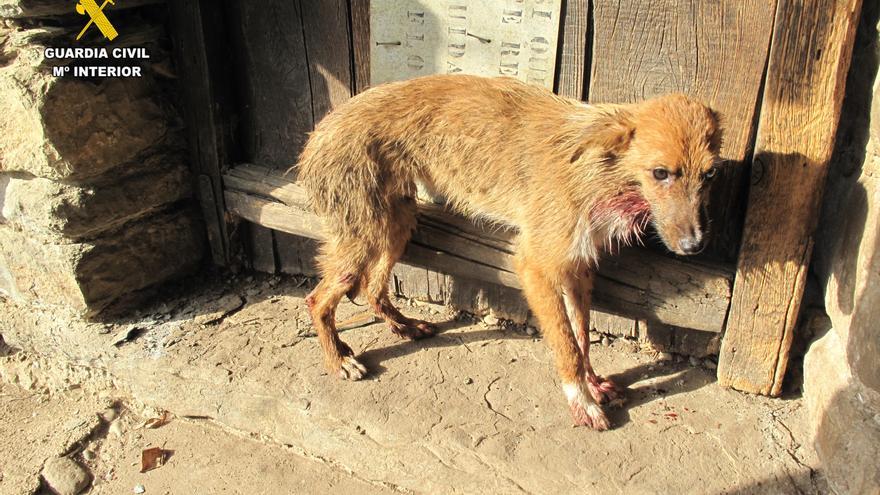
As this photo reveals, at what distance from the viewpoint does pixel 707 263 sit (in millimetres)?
3760

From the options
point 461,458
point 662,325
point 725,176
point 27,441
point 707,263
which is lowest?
point 27,441

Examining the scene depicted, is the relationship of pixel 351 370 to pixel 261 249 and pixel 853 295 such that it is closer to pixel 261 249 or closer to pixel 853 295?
pixel 261 249

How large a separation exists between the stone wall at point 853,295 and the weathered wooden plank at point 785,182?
148mm

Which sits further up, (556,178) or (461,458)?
(556,178)

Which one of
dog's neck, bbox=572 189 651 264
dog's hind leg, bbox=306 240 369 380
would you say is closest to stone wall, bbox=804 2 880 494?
dog's neck, bbox=572 189 651 264

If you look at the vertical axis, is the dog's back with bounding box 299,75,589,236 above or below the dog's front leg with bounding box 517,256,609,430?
above

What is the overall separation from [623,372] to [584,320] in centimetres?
50

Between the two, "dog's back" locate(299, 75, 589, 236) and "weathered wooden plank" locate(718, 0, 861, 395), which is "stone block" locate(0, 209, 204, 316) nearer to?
"dog's back" locate(299, 75, 589, 236)

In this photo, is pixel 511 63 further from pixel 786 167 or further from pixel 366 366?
pixel 366 366

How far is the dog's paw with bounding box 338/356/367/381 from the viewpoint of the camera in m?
4.13

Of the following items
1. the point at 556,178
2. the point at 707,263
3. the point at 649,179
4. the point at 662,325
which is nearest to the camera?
the point at 649,179

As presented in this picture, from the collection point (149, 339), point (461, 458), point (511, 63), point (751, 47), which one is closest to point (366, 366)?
point (461, 458)

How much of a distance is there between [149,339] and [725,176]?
3593 millimetres

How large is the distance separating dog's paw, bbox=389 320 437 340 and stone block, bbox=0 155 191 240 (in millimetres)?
1763
